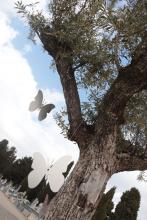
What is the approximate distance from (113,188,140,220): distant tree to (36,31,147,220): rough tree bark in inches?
1458

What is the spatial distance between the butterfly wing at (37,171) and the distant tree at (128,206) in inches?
1294

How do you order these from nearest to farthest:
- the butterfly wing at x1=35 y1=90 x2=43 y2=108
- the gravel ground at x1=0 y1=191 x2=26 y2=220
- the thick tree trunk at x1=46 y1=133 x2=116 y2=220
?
1. the thick tree trunk at x1=46 y1=133 x2=116 y2=220
2. the butterfly wing at x1=35 y1=90 x2=43 y2=108
3. the gravel ground at x1=0 y1=191 x2=26 y2=220

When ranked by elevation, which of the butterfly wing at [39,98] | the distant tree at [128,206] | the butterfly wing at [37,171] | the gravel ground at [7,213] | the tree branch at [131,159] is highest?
the distant tree at [128,206]

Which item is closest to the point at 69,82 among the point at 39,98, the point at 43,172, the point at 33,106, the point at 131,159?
the point at 39,98

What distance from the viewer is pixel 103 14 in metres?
11.0

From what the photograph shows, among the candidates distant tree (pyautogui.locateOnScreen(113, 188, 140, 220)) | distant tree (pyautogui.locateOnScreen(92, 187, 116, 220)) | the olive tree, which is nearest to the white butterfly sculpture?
the olive tree

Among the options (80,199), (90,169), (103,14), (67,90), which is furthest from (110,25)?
(80,199)

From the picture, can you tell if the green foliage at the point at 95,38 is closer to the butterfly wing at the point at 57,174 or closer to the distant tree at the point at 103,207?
the butterfly wing at the point at 57,174

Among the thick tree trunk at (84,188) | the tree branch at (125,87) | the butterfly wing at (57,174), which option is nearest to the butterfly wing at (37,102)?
the tree branch at (125,87)

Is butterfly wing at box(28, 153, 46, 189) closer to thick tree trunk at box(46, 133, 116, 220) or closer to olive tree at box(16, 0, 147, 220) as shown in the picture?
olive tree at box(16, 0, 147, 220)

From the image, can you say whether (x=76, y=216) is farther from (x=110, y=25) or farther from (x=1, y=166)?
(x=1, y=166)

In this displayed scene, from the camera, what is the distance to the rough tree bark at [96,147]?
8.63m

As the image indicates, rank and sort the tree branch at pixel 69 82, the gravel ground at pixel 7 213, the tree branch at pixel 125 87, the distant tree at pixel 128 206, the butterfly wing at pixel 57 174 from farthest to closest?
the distant tree at pixel 128 206 → the gravel ground at pixel 7 213 → the butterfly wing at pixel 57 174 → the tree branch at pixel 69 82 → the tree branch at pixel 125 87

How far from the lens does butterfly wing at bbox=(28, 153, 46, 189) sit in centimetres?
1472
